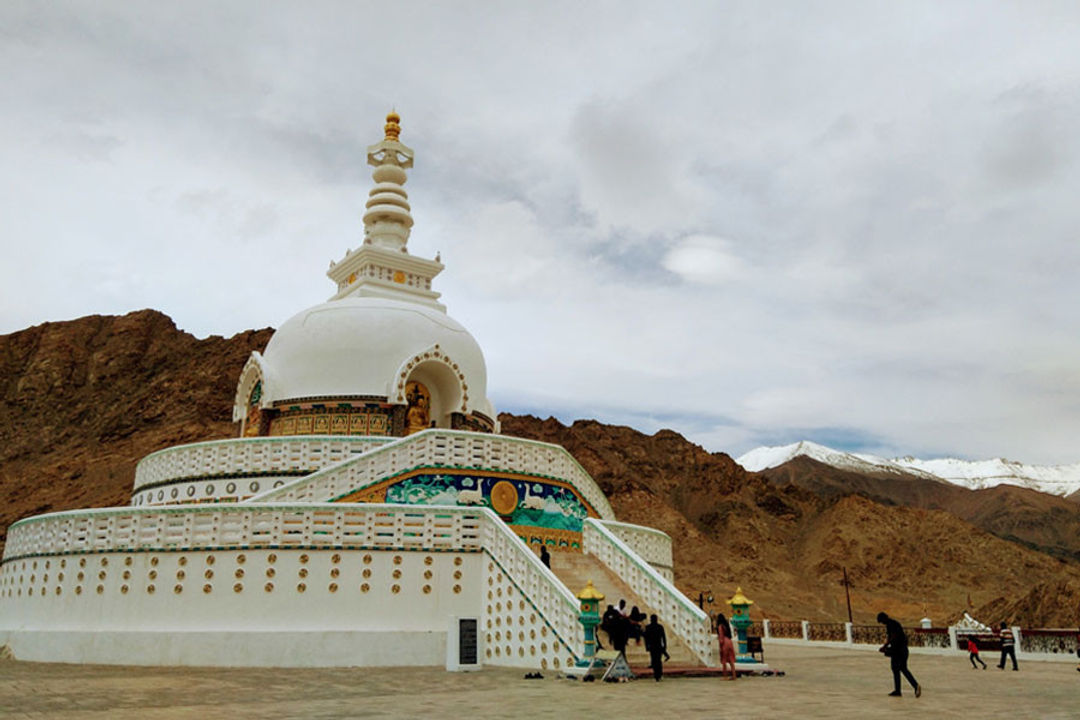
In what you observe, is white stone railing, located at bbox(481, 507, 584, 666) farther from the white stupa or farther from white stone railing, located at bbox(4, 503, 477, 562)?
white stone railing, located at bbox(4, 503, 477, 562)

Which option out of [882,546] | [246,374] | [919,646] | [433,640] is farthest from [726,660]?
[882,546]

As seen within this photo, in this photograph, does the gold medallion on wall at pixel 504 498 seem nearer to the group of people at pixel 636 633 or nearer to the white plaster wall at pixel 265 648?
the white plaster wall at pixel 265 648

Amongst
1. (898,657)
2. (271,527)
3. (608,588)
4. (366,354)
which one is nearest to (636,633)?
(608,588)

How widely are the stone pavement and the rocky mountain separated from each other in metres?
46.9

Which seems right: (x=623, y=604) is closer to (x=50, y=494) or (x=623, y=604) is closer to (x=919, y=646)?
(x=919, y=646)

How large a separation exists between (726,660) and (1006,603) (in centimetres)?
4057

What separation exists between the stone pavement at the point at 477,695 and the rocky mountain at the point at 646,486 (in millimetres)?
46927

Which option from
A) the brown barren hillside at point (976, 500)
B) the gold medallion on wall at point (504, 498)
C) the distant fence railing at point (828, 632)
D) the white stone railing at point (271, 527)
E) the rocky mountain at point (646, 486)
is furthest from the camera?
the brown barren hillside at point (976, 500)

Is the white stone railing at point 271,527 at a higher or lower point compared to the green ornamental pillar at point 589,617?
higher

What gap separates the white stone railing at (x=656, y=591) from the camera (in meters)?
14.9

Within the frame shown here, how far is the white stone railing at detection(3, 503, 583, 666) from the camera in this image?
1594cm

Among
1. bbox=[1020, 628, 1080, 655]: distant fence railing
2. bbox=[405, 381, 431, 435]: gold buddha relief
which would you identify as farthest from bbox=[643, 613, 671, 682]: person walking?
bbox=[405, 381, 431, 435]: gold buddha relief

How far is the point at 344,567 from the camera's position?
16031mm

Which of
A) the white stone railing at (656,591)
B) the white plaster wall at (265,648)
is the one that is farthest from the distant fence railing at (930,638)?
the white plaster wall at (265,648)
